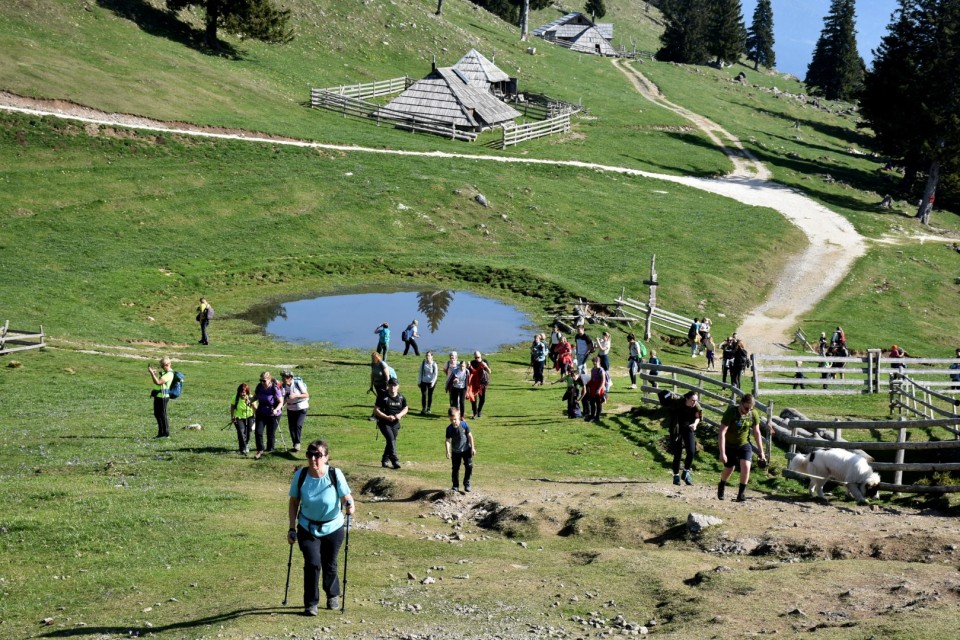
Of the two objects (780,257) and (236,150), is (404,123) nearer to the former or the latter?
(236,150)

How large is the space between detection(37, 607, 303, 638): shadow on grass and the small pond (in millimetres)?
27949

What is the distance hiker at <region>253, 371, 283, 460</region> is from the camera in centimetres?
2259

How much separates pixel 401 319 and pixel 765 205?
40073mm

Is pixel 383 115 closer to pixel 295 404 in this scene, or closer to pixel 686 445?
pixel 295 404

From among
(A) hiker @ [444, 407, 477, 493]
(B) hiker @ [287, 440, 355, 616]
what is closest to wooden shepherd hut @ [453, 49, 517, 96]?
(A) hiker @ [444, 407, 477, 493]

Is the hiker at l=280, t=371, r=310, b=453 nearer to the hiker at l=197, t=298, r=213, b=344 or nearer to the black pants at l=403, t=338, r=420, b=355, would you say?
the black pants at l=403, t=338, r=420, b=355

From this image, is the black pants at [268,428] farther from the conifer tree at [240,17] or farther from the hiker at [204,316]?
the conifer tree at [240,17]

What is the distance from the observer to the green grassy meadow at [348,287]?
1502cm

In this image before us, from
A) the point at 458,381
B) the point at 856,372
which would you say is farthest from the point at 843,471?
→ the point at 856,372

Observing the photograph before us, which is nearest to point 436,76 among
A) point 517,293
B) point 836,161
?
point 517,293

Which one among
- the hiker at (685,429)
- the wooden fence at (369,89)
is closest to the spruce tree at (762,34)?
the wooden fence at (369,89)

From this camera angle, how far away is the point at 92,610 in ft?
45.8

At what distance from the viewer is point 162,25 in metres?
77.6

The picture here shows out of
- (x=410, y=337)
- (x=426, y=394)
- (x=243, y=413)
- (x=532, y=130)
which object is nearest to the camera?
(x=243, y=413)
